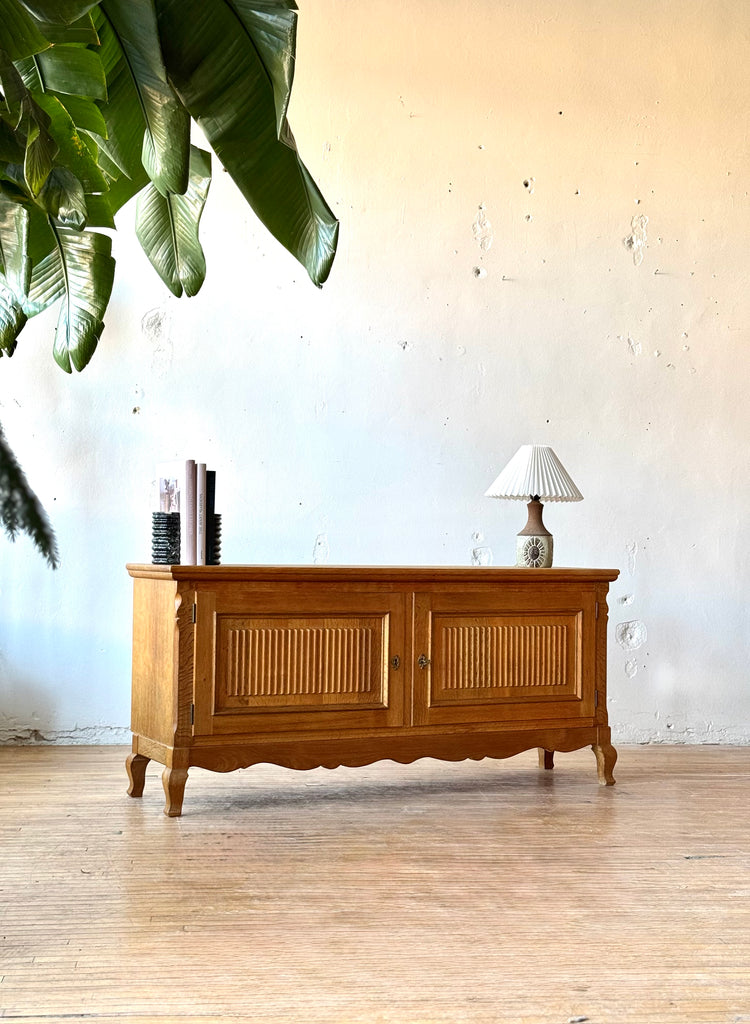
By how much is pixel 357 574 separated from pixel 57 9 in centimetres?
269

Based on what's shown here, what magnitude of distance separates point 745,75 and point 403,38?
1.63 m

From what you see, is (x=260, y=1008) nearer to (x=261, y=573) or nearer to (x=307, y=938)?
(x=307, y=938)

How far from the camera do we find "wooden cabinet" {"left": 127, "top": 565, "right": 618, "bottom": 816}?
10.4ft

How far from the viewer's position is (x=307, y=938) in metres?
2.13

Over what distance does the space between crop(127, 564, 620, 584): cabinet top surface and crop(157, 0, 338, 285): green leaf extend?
2183 mm

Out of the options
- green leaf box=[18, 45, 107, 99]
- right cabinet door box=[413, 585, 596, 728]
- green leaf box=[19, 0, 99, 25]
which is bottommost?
right cabinet door box=[413, 585, 596, 728]

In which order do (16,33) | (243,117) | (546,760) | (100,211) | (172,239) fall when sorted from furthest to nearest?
(546,760)
(172,239)
(100,211)
(243,117)
(16,33)

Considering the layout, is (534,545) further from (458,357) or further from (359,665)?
(458,357)

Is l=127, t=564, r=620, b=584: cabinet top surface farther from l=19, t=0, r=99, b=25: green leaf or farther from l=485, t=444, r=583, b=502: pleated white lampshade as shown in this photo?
l=19, t=0, r=99, b=25: green leaf

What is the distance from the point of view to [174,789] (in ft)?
10.3

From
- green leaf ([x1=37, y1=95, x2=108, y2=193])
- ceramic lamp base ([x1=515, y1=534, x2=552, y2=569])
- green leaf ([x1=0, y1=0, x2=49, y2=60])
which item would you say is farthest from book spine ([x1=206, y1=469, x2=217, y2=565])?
green leaf ([x1=0, y1=0, x2=49, y2=60])

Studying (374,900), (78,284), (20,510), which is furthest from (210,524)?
(20,510)

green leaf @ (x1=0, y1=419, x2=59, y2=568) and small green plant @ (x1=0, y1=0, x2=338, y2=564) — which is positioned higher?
small green plant @ (x1=0, y1=0, x2=338, y2=564)

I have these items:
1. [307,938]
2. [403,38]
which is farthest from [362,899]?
[403,38]
